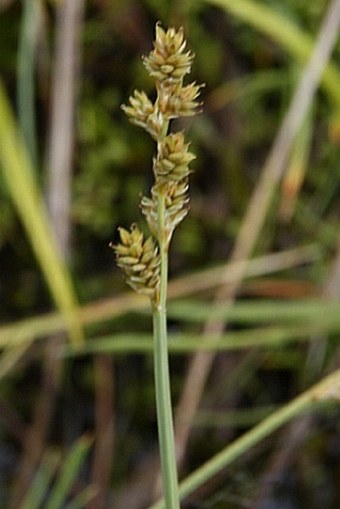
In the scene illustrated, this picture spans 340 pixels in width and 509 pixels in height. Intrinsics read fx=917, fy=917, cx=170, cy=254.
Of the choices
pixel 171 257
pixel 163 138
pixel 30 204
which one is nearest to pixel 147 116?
pixel 163 138

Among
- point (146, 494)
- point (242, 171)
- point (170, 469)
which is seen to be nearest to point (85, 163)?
point (242, 171)

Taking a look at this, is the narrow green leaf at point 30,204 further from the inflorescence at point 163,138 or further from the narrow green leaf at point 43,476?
the inflorescence at point 163,138

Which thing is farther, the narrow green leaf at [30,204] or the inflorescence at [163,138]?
the narrow green leaf at [30,204]

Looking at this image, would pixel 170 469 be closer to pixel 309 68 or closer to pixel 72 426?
pixel 309 68

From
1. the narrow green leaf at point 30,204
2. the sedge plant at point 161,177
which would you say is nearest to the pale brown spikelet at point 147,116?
the sedge plant at point 161,177

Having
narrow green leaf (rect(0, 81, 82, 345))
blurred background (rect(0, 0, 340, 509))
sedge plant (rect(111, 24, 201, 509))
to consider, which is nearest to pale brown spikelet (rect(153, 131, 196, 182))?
sedge plant (rect(111, 24, 201, 509))

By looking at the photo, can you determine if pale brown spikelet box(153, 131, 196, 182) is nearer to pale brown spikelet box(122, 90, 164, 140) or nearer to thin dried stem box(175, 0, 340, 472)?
pale brown spikelet box(122, 90, 164, 140)
